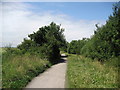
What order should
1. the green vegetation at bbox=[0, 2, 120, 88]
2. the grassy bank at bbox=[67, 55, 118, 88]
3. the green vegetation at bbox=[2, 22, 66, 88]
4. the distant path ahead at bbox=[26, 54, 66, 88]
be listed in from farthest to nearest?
the green vegetation at bbox=[2, 22, 66, 88], the green vegetation at bbox=[0, 2, 120, 88], the distant path ahead at bbox=[26, 54, 66, 88], the grassy bank at bbox=[67, 55, 118, 88]

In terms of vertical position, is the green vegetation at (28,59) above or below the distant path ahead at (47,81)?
above

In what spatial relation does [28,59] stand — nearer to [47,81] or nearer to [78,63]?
[47,81]

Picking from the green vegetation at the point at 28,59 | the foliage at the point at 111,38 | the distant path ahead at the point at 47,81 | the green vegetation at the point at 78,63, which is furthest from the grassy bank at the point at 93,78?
the green vegetation at the point at 28,59

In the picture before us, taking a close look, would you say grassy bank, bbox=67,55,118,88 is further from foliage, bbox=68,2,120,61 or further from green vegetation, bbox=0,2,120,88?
foliage, bbox=68,2,120,61

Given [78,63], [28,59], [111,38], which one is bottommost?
[78,63]

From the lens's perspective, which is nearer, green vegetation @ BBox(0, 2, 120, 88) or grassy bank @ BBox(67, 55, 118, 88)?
grassy bank @ BBox(67, 55, 118, 88)

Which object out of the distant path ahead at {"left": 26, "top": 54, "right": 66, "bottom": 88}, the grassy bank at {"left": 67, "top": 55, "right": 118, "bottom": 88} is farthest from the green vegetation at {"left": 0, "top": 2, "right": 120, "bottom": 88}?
the distant path ahead at {"left": 26, "top": 54, "right": 66, "bottom": 88}

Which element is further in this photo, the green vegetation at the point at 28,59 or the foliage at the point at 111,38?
the foliage at the point at 111,38

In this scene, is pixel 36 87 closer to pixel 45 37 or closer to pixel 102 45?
pixel 102 45

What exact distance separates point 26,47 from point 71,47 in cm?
3561

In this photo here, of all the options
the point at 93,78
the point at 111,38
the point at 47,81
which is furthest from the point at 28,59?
the point at 111,38

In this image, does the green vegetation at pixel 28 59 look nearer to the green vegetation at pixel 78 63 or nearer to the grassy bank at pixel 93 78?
the green vegetation at pixel 78 63

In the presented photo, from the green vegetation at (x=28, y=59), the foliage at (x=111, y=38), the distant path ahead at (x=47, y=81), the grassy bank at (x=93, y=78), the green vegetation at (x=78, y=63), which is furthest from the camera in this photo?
the foliage at (x=111, y=38)

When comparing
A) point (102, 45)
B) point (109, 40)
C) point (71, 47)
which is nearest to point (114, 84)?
point (109, 40)
